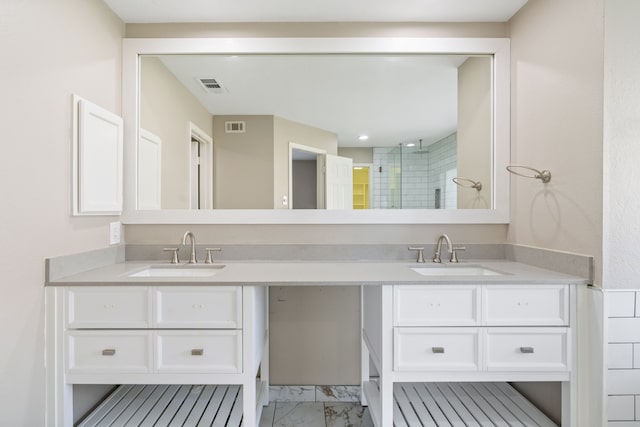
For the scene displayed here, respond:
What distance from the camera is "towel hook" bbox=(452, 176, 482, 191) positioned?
6.51ft

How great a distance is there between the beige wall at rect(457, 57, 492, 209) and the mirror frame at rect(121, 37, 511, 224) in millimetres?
39

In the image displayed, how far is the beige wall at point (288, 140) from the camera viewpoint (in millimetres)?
2002

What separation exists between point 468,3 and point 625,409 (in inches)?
77.9

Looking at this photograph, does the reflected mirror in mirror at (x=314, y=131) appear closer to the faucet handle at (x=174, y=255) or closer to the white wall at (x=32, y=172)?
the faucet handle at (x=174, y=255)

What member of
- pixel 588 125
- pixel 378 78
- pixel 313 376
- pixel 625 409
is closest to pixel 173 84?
pixel 378 78

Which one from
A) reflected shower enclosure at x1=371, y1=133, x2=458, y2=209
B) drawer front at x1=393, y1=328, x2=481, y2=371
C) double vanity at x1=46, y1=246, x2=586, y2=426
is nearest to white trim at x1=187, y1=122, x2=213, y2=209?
double vanity at x1=46, y1=246, x2=586, y2=426

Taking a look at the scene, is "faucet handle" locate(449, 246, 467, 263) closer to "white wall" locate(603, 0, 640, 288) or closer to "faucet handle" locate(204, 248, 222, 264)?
"white wall" locate(603, 0, 640, 288)

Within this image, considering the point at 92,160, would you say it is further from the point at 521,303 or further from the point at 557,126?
the point at 557,126

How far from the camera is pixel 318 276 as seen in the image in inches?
58.7

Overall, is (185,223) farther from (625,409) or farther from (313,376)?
(625,409)

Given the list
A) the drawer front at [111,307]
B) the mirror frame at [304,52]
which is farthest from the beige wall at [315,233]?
the drawer front at [111,307]

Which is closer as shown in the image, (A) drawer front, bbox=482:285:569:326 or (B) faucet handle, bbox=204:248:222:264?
(A) drawer front, bbox=482:285:569:326

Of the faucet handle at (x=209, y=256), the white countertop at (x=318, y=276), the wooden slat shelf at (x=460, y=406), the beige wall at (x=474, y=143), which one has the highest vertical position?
the beige wall at (x=474, y=143)

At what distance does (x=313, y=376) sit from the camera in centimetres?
208
